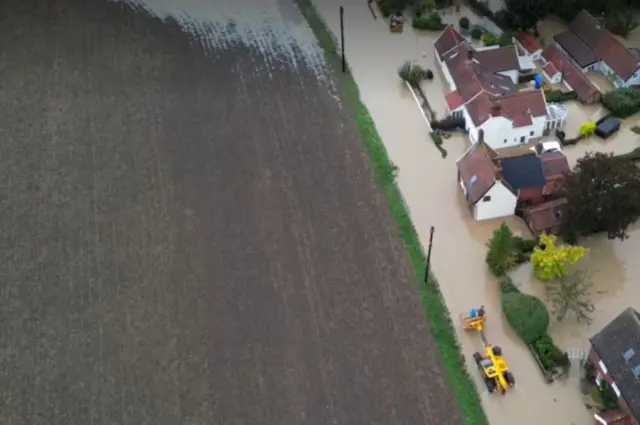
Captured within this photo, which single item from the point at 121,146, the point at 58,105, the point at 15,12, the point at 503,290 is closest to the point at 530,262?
the point at 503,290

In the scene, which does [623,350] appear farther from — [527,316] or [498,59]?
[498,59]

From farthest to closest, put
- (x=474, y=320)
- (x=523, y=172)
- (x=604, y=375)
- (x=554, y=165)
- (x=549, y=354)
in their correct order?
Answer: (x=554, y=165) → (x=523, y=172) → (x=474, y=320) → (x=549, y=354) → (x=604, y=375)

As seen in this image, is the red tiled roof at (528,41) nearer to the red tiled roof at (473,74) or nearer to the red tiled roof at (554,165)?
the red tiled roof at (473,74)

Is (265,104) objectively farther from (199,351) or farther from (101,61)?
(199,351)

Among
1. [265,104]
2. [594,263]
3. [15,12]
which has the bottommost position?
[15,12]

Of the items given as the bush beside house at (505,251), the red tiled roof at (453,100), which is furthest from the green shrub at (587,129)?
the bush beside house at (505,251)


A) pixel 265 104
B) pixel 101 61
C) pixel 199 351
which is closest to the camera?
pixel 199 351

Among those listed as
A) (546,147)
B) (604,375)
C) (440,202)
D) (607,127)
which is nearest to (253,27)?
(440,202)
